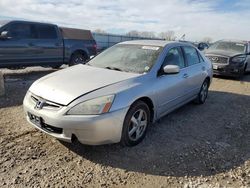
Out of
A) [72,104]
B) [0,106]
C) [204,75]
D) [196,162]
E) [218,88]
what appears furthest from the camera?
[218,88]

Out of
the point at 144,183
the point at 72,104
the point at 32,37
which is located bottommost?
the point at 144,183

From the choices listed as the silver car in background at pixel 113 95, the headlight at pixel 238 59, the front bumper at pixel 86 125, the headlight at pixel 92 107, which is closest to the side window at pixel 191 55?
the silver car in background at pixel 113 95

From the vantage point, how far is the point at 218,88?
28.7 ft

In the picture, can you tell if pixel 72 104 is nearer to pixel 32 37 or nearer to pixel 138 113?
pixel 138 113

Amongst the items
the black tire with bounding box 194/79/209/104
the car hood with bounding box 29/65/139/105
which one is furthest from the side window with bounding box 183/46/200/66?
the car hood with bounding box 29/65/139/105

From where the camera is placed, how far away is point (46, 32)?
9828 mm

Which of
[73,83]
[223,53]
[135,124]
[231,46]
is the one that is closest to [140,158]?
[135,124]

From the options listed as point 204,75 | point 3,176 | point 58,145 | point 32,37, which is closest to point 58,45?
point 32,37

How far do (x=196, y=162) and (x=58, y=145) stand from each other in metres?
1.98

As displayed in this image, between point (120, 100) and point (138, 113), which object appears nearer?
point (120, 100)

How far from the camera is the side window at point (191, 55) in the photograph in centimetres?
565

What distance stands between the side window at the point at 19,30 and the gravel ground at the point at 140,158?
14.2ft

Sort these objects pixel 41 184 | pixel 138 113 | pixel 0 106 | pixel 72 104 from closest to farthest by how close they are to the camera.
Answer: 1. pixel 41 184
2. pixel 72 104
3. pixel 138 113
4. pixel 0 106

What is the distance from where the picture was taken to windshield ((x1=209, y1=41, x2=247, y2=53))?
11.9 metres
